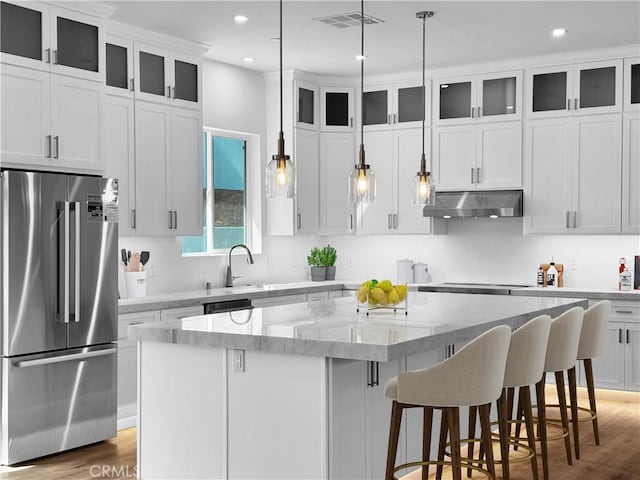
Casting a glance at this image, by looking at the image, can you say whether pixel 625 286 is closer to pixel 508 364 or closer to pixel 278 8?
pixel 508 364

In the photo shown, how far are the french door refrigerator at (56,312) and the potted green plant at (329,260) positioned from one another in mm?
3024

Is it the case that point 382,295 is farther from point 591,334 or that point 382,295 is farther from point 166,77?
point 166,77

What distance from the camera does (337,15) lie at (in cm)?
557

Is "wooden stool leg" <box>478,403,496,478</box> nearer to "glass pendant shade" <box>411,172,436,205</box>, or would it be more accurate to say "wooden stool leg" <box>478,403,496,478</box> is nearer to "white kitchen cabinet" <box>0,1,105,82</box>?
"glass pendant shade" <box>411,172,436,205</box>

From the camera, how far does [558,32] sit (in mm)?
6031

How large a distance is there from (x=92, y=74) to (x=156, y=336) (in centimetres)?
220

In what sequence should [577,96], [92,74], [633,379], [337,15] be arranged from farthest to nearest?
1. [577,96]
2. [633,379]
3. [337,15]
4. [92,74]

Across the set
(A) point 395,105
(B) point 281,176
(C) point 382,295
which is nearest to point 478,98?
(A) point 395,105


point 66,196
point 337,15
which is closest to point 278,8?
point 337,15

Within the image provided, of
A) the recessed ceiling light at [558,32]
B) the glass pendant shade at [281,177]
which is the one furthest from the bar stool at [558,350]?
the recessed ceiling light at [558,32]

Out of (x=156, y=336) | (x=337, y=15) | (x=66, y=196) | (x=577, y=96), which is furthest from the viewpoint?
(x=577, y=96)

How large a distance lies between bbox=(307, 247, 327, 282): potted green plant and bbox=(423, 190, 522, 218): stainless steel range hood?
1185 mm

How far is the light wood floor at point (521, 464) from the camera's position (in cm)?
448

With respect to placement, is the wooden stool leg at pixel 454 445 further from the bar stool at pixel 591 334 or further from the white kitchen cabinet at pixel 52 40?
the white kitchen cabinet at pixel 52 40
